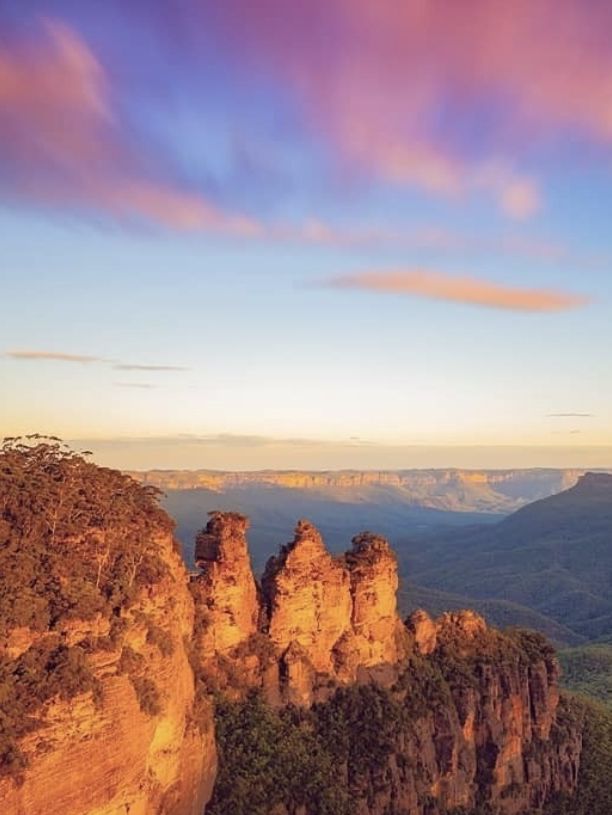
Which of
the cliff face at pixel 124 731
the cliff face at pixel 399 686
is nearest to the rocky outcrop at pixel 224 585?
the cliff face at pixel 399 686

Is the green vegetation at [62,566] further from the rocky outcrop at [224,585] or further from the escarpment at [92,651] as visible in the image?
the rocky outcrop at [224,585]

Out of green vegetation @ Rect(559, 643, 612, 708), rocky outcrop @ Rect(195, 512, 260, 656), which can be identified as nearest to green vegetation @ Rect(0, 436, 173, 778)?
rocky outcrop @ Rect(195, 512, 260, 656)

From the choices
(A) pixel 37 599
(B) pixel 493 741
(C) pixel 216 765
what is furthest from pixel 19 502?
(B) pixel 493 741

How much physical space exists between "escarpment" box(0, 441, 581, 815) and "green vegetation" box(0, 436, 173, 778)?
94mm

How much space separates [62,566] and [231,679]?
49.7ft

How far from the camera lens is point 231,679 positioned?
1745 inches

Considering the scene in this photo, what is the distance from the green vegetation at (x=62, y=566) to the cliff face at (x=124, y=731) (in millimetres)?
217

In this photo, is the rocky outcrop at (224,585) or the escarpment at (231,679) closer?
the escarpment at (231,679)

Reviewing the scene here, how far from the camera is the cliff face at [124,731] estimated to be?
25.9m

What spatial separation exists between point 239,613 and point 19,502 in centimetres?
1520

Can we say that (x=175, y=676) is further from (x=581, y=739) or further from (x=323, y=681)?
(x=581, y=739)

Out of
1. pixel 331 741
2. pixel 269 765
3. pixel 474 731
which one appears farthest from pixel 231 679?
pixel 474 731

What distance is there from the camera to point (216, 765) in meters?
39.1

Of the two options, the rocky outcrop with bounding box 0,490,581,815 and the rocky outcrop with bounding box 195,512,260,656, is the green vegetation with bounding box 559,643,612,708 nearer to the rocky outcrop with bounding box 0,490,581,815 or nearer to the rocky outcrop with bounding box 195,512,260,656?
the rocky outcrop with bounding box 0,490,581,815
